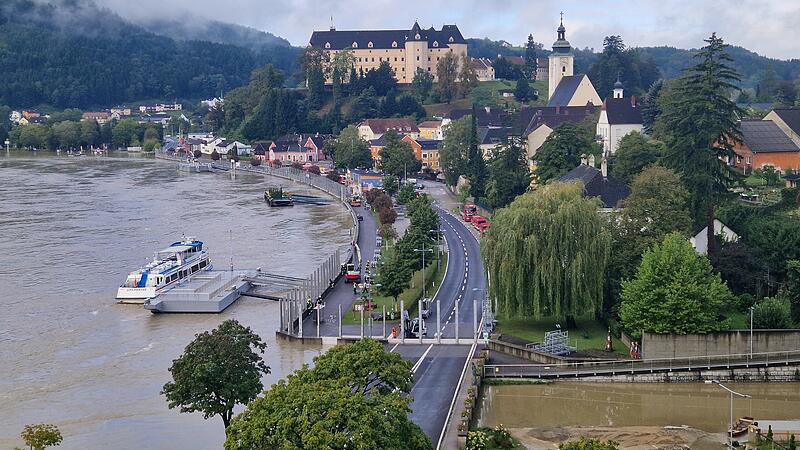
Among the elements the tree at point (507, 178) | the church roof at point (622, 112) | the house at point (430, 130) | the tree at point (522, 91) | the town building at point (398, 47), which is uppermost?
the town building at point (398, 47)

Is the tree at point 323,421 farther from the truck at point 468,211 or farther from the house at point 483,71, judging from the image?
the house at point 483,71

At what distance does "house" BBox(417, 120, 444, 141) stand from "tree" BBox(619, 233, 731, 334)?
74276mm

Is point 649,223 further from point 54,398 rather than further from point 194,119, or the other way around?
point 194,119

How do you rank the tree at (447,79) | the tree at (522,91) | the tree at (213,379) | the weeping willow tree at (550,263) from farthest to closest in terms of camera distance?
the tree at (522,91) → the tree at (447,79) → the weeping willow tree at (550,263) → the tree at (213,379)

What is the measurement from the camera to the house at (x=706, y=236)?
41231 millimetres

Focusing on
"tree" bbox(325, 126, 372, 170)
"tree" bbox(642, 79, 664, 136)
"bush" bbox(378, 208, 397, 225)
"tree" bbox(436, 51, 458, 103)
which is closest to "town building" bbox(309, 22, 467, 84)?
"tree" bbox(436, 51, 458, 103)

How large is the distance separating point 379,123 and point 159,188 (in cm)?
2915

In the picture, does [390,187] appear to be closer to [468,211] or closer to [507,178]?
[468,211]

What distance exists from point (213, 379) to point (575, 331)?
13258mm

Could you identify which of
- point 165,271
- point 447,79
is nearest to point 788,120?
point 165,271

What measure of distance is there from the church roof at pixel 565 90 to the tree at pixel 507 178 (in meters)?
31.5

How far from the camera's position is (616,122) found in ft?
241

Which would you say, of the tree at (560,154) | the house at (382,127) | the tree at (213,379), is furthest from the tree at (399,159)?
the tree at (213,379)

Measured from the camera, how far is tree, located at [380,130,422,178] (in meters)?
85.8
